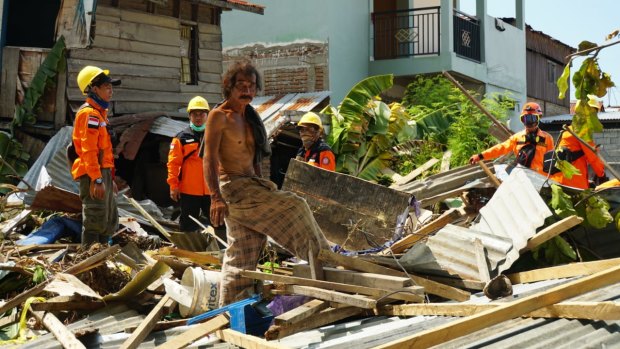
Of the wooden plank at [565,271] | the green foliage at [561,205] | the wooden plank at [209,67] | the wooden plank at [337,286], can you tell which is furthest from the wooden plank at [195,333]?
the wooden plank at [209,67]

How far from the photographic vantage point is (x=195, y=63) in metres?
15.9

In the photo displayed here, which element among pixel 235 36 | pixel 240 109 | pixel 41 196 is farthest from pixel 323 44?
pixel 240 109

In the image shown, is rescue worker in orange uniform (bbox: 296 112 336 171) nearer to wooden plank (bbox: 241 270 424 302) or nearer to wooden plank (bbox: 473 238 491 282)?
wooden plank (bbox: 473 238 491 282)

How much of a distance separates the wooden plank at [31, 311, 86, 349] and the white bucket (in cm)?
82

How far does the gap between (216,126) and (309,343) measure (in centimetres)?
183

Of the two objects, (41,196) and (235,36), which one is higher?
(235,36)

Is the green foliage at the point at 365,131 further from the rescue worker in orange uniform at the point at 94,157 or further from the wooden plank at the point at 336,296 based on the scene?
the wooden plank at the point at 336,296

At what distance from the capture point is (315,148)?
8.75 metres

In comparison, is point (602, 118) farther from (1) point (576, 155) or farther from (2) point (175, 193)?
(2) point (175, 193)

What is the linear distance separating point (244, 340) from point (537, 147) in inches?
220

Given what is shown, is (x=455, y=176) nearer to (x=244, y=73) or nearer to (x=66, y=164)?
(x=244, y=73)

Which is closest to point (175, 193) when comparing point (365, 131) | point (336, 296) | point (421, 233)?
point (421, 233)

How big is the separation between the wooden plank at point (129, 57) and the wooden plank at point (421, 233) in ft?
28.2

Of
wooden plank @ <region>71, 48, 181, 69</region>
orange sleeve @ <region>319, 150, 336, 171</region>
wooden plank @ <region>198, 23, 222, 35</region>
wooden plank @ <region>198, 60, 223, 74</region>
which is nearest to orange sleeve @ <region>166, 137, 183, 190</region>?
orange sleeve @ <region>319, 150, 336, 171</region>
